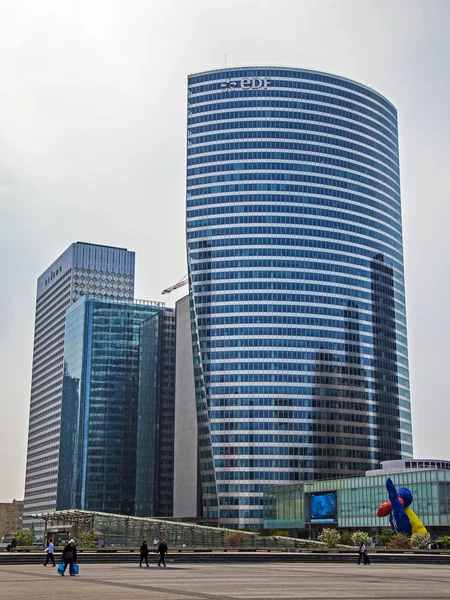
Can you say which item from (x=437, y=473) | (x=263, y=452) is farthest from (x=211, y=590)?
(x=263, y=452)

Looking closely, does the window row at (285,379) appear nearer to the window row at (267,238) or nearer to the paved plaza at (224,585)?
the window row at (267,238)

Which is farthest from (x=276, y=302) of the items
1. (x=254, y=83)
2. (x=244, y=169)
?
(x=254, y=83)

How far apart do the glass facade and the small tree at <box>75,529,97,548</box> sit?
162 ft

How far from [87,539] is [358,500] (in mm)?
52948

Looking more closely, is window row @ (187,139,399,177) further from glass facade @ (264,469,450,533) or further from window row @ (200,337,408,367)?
glass facade @ (264,469,450,533)

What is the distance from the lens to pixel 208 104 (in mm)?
198375

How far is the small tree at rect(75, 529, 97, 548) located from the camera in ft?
361

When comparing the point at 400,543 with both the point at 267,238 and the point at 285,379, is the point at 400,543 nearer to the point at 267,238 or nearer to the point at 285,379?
the point at 285,379

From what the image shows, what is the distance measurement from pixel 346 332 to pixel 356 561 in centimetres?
12229

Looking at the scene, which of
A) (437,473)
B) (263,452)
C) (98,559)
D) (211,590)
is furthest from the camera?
(263,452)

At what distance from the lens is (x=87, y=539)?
371ft

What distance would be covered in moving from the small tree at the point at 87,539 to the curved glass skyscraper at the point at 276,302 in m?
62.9

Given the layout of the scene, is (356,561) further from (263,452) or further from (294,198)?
(294,198)

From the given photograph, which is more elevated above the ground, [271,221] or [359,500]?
[271,221]
